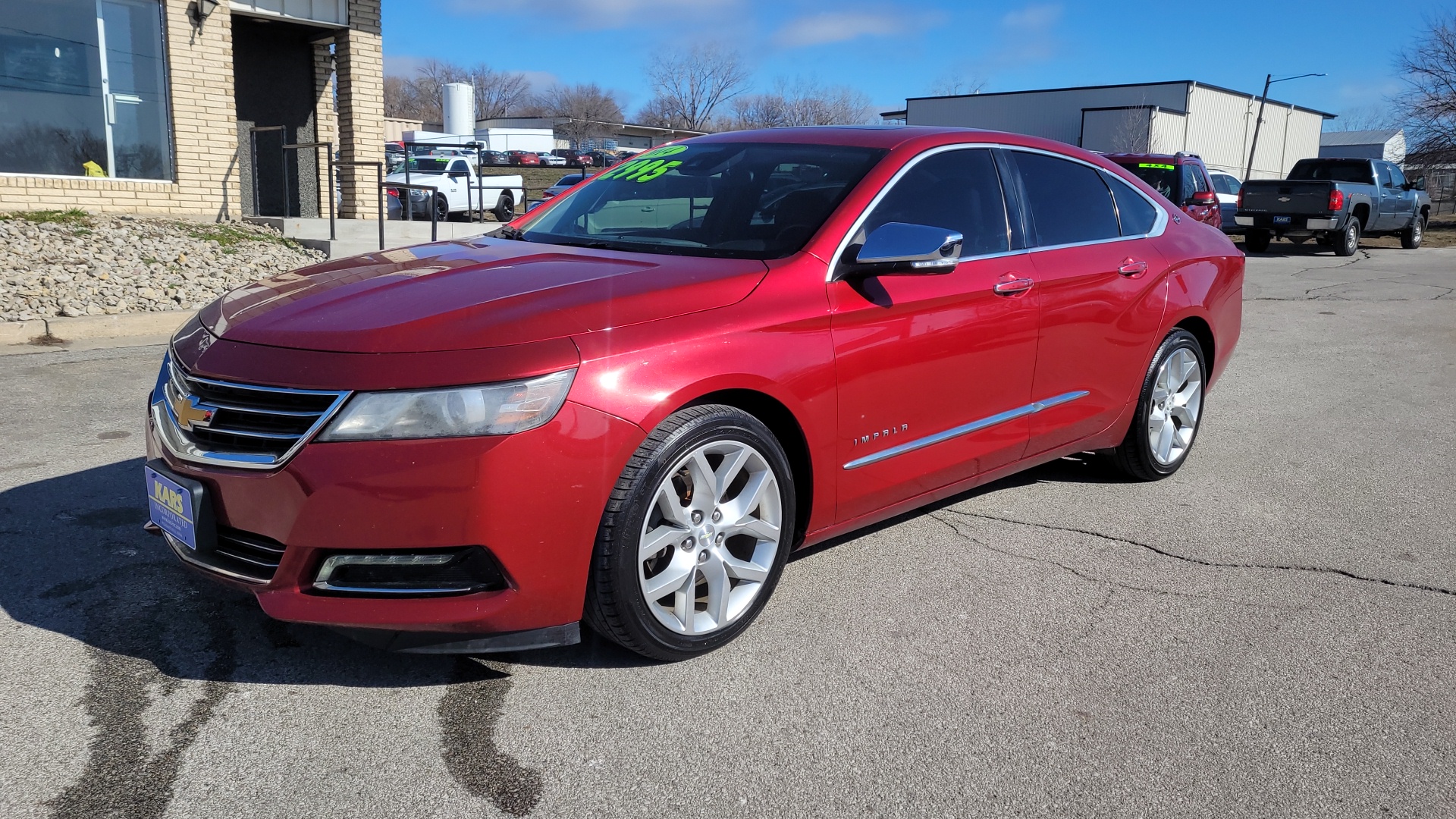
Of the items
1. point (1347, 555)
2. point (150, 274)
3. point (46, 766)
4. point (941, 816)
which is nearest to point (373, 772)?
point (46, 766)

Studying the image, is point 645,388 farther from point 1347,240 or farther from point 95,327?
point 1347,240

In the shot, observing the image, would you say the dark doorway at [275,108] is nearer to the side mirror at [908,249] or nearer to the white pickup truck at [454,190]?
the white pickup truck at [454,190]

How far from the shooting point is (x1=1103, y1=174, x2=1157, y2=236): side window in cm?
495

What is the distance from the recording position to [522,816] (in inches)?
97.0

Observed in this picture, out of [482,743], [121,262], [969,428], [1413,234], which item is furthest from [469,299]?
[1413,234]

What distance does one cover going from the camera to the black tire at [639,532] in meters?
2.94

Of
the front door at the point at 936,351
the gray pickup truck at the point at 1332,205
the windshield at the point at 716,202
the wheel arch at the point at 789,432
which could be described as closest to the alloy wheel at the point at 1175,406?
the front door at the point at 936,351

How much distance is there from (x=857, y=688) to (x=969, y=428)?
1300 mm

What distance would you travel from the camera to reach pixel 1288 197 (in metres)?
21.2

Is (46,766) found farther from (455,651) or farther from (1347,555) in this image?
(1347,555)

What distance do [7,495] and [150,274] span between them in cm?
596

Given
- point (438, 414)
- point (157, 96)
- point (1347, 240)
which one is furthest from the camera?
point (1347, 240)

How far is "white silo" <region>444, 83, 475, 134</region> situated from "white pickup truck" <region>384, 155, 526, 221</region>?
42.4m

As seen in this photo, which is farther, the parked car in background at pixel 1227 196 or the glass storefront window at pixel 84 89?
the parked car in background at pixel 1227 196
